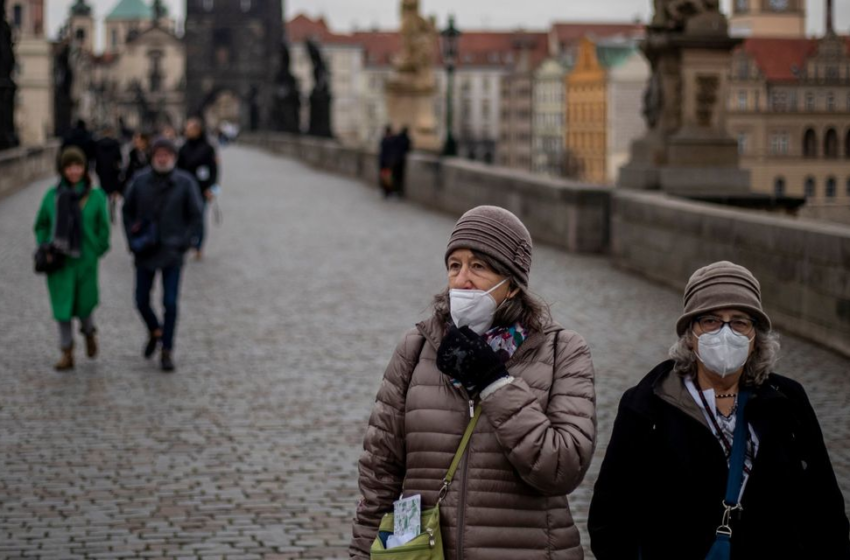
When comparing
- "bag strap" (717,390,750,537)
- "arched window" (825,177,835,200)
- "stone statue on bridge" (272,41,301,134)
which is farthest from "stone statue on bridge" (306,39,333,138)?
"bag strap" (717,390,750,537)

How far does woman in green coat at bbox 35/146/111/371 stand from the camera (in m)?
11.4

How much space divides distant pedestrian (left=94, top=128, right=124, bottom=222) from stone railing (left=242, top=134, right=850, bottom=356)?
17.4 ft

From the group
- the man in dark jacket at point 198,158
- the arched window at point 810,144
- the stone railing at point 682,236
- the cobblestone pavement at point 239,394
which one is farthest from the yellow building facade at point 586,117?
the cobblestone pavement at point 239,394

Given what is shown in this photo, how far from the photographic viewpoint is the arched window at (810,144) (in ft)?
55.2

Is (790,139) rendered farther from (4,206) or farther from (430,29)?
(430,29)

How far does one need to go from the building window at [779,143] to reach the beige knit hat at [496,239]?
15267 mm

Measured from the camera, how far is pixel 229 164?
172ft

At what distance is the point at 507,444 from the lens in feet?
12.6

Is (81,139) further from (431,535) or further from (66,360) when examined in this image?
(431,535)

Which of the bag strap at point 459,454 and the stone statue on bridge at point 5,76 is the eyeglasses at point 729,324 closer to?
the bag strap at point 459,454

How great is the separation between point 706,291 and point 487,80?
575ft

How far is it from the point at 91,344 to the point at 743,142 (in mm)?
10837

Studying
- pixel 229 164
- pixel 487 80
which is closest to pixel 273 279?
pixel 229 164

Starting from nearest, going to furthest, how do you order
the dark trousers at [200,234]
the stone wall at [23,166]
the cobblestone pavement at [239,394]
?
the cobblestone pavement at [239,394]
the dark trousers at [200,234]
the stone wall at [23,166]
